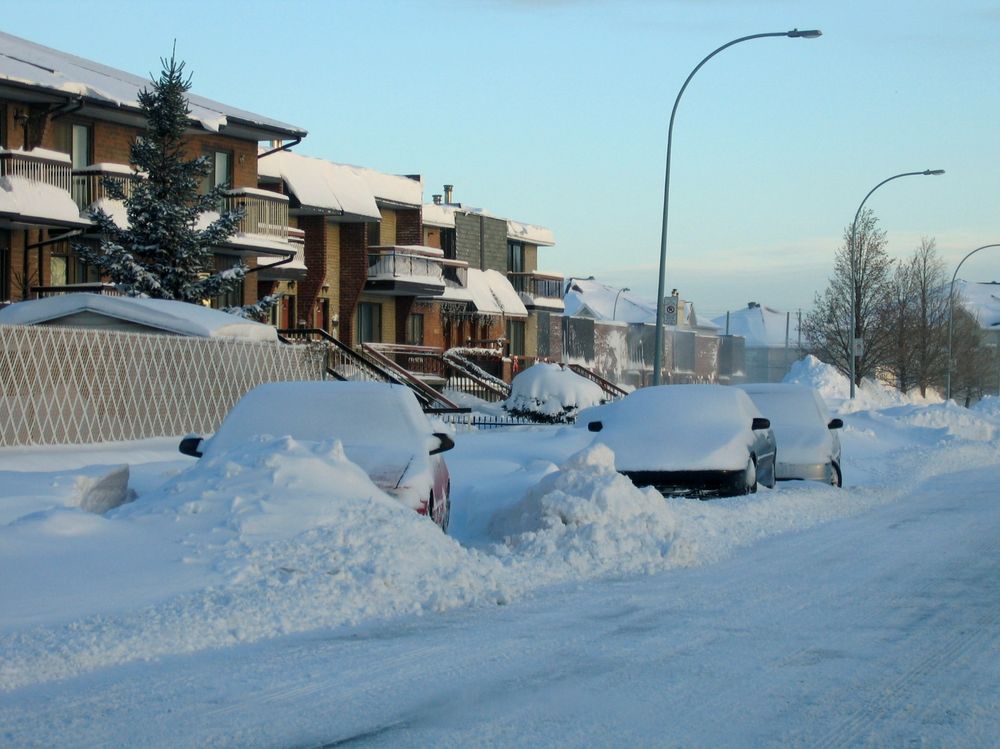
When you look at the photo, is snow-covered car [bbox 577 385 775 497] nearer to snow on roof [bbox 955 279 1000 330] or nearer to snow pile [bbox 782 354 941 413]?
snow pile [bbox 782 354 941 413]

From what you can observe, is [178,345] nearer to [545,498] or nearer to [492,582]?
[545,498]

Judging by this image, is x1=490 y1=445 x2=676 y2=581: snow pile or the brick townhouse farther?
the brick townhouse

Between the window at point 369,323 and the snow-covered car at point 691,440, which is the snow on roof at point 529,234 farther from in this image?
the snow-covered car at point 691,440

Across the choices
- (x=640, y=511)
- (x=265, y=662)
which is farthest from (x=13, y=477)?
(x=265, y=662)

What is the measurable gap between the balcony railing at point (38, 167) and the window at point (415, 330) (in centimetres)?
2157

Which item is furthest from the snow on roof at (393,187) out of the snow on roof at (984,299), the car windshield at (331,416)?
the snow on roof at (984,299)

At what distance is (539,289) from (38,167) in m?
39.3

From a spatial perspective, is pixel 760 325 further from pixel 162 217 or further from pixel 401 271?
→ pixel 162 217

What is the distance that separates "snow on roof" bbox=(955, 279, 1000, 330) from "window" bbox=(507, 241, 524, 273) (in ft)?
175

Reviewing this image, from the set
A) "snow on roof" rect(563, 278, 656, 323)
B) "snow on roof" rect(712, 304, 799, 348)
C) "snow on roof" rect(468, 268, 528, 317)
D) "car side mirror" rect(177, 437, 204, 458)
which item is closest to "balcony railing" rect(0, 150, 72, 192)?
"car side mirror" rect(177, 437, 204, 458)

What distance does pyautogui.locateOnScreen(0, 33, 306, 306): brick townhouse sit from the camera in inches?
1216

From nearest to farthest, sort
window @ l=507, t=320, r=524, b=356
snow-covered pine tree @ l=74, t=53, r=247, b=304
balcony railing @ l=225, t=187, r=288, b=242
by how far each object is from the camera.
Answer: snow-covered pine tree @ l=74, t=53, r=247, b=304
balcony railing @ l=225, t=187, r=288, b=242
window @ l=507, t=320, r=524, b=356

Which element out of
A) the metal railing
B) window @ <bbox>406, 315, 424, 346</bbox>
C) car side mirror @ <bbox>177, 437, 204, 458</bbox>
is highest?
window @ <bbox>406, 315, 424, 346</bbox>

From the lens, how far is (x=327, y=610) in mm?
9156
